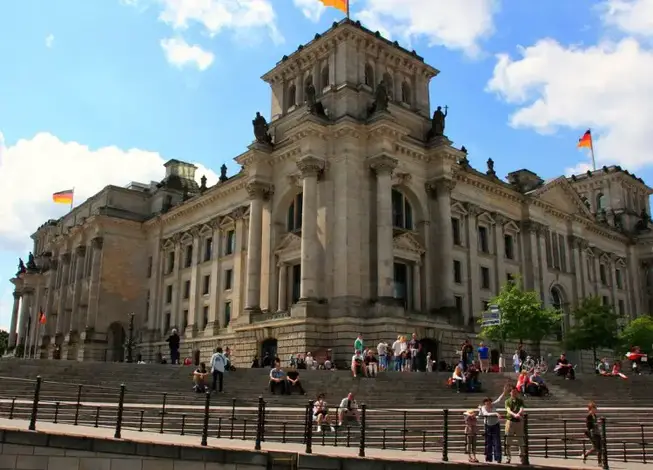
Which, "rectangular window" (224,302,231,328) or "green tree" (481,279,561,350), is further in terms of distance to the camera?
"rectangular window" (224,302,231,328)

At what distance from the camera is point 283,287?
44188 mm

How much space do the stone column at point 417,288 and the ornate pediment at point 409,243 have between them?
3.33 feet

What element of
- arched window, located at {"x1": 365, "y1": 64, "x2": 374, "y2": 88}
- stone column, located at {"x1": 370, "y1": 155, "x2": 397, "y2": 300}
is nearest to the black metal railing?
stone column, located at {"x1": 370, "y1": 155, "x2": 397, "y2": 300}

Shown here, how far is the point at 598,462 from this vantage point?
15562 mm

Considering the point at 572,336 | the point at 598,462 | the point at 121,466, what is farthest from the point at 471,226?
the point at 121,466

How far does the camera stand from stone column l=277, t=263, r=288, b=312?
4378cm

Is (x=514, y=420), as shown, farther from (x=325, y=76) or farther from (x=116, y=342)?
(x=116, y=342)

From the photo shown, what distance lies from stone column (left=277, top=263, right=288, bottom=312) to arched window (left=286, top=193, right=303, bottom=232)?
2.70 m

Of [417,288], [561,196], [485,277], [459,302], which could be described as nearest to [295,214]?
[417,288]

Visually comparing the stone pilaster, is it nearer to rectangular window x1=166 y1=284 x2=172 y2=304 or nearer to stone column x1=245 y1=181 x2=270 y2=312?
stone column x1=245 y1=181 x2=270 y2=312

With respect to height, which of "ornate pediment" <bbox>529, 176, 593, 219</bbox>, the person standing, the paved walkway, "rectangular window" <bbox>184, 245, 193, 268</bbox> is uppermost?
"ornate pediment" <bbox>529, 176, 593, 219</bbox>

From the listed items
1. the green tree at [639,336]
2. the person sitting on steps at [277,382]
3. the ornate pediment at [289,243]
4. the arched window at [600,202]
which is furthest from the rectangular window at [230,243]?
the arched window at [600,202]

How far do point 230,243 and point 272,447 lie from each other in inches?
1583

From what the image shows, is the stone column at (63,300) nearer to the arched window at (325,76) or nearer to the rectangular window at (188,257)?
the rectangular window at (188,257)
